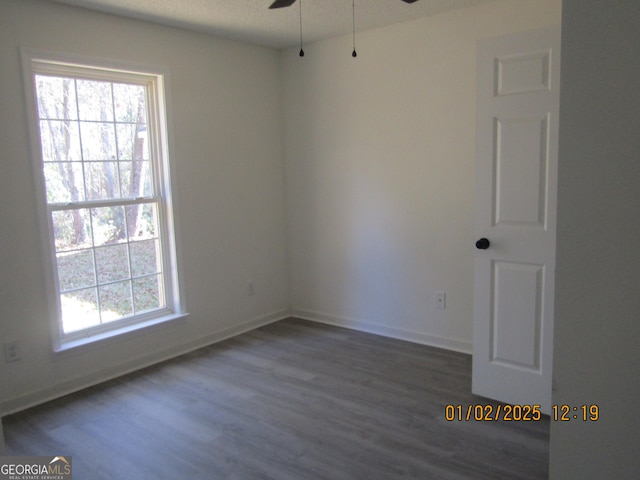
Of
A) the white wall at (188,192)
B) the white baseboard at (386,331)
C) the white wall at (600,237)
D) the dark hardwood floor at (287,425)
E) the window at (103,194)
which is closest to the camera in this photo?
the white wall at (600,237)

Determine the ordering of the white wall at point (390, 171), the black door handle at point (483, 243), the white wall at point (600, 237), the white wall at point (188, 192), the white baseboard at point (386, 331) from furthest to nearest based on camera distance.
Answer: the white baseboard at point (386, 331), the white wall at point (390, 171), the white wall at point (188, 192), the black door handle at point (483, 243), the white wall at point (600, 237)

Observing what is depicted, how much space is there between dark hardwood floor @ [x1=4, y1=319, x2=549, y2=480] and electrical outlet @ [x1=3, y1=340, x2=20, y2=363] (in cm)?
34

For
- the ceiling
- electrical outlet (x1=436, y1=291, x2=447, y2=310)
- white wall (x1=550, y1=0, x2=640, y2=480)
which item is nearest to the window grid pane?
the ceiling

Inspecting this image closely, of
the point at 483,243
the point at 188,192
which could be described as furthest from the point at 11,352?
the point at 483,243

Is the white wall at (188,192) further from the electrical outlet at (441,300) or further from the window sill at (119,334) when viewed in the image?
the electrical outlet at (441,300)

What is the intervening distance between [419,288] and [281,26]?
229cm

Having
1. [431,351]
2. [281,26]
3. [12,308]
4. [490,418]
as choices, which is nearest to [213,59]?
[281,26]

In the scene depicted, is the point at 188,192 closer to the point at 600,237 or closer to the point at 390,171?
the point at 390,171

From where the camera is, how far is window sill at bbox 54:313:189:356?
10.7 feet

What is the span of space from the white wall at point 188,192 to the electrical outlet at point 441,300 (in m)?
1.60

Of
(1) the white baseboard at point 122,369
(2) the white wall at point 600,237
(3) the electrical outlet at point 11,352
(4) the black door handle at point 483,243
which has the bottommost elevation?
(1) the white baseboard at point 122,369

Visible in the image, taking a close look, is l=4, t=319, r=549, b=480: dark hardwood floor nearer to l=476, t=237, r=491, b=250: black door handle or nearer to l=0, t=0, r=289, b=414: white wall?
l=0, t=0, r=289, b=414: white wall

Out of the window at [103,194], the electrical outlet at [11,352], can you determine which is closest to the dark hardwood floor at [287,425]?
the electrical outlet at [11,352]

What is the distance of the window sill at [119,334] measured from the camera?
326 centimetres
